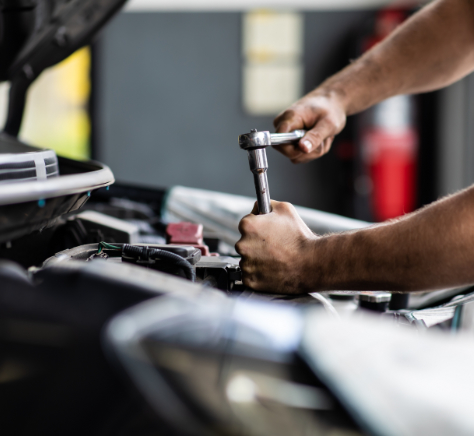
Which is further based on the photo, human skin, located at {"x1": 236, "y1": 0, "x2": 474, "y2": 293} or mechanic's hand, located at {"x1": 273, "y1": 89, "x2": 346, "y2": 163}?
mechanic's hand, located at {"x1": 273, "y1": 89, "x2": 346, "y2": 163}

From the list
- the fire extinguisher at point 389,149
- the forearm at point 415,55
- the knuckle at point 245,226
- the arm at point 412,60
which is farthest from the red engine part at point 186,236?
the fire extinguisher at point 389,149

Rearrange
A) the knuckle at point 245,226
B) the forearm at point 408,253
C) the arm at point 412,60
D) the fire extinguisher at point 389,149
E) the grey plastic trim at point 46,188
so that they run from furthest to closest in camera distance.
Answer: the fire extinguisher at point 389,149 < the arm at point 412,60 < the knuckle at point 245,226 < the forearm at point 408,253 < the grey plastic trim at point 46,188

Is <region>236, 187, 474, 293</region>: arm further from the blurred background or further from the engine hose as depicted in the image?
the blurred background

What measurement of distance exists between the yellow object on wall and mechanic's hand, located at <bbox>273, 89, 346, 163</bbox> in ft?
14.6

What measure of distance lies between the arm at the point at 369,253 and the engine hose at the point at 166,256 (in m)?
0.11

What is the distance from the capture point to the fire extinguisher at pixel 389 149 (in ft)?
15.8

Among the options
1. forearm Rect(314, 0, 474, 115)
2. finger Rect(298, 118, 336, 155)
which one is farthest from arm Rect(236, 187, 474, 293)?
forearm Rect(314, 0, 474, 115)

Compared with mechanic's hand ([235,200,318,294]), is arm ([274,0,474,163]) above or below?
above

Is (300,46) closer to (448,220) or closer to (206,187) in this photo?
(206,187)

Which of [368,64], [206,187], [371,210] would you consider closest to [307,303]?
[368,64]

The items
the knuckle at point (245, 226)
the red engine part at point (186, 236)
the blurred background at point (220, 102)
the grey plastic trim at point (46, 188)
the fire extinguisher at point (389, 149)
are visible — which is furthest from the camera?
the blurred background at point (220, 102)

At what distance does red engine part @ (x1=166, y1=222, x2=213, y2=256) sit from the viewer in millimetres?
927

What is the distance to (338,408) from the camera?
1.29ft

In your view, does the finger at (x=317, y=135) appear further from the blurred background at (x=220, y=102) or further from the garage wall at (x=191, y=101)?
the garage wall at (x=191, y=101)
